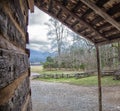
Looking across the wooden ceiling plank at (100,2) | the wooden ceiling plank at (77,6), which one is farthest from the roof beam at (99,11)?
the wooden ceiling plank at (77,6)

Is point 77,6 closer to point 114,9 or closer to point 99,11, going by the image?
point 99,11

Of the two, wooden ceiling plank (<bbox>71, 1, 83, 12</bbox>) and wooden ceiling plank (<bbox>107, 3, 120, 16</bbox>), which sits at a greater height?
wooden ceiling plank (<bbox>71, 1, 83, 12</bbox>)

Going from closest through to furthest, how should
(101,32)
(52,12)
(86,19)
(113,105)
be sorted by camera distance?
(86,19), (101,32), (52,12), (113,105)

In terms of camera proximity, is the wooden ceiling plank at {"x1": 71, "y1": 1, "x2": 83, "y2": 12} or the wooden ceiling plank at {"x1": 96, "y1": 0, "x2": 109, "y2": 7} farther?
the wooden ceiling plank at {"x1": 71, "y1": 1, "x2": 83, "y2": 12}

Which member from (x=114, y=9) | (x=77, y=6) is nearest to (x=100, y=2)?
(x=114, y=9)

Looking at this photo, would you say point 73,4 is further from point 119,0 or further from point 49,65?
point 49,65

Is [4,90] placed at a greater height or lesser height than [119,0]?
lesser

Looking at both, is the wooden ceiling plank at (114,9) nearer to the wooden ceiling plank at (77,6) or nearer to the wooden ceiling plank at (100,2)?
the wooden ceiling plank at (100,2)

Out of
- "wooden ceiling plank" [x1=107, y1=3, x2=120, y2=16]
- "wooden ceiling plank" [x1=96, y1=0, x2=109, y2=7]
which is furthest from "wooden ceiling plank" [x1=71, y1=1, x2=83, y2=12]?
"wooden ceiling plank" [x1=107, y1=3, x2=120, y2=16]

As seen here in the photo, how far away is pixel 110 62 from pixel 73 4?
20385 millimetres

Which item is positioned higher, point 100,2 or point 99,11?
point 100,2

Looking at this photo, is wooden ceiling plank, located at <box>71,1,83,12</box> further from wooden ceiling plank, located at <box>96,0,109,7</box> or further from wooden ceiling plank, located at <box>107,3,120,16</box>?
wooden ceiling plank, located at <box>107,3,120,16</box>

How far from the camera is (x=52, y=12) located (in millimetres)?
6391

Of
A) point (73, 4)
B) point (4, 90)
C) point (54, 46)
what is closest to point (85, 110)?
point (73, 4)
